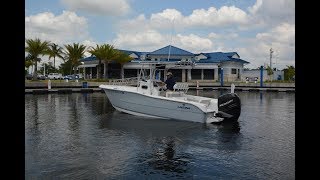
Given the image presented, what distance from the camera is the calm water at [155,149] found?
7.96 m

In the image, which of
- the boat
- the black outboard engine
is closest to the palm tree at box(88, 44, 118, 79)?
the boat

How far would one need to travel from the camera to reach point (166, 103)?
53.0ft

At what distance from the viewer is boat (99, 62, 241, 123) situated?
15.4 m

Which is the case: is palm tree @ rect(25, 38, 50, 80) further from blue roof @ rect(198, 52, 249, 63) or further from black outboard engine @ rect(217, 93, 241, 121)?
black outboard engine @ rect(217, 93, 241, 121)

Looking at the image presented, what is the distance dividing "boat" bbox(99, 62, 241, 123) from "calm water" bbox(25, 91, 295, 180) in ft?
1.62

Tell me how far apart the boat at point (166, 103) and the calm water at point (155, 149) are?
0.49 m

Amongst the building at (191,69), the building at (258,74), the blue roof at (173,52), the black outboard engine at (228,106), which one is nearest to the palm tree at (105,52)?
the building at (191,69)

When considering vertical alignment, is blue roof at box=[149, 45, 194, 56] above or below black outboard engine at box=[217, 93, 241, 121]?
above

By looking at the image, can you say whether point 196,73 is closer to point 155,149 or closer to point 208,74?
point 208,74

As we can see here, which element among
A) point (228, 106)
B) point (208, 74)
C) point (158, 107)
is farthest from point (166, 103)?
point (208, 74)

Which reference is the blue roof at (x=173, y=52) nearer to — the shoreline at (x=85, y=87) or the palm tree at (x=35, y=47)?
the shoreline at (x=85, y=87)
